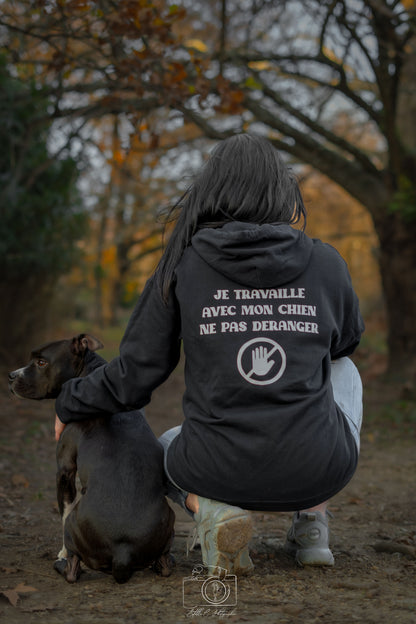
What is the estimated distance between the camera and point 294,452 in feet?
9.30

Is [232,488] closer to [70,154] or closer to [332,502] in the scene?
[332,502]

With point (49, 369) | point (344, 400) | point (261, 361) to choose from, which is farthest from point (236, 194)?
point (49, 369)

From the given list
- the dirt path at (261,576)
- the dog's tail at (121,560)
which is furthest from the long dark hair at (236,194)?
the dirt path at (261,576)

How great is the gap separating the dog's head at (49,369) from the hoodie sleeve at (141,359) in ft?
1.92

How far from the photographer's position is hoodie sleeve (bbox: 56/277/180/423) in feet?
10.0

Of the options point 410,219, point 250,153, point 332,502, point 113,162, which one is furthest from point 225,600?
point 410,219

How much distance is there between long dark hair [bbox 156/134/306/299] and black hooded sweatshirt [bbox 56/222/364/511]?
10 centimetres

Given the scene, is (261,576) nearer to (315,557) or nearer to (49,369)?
(315,557)

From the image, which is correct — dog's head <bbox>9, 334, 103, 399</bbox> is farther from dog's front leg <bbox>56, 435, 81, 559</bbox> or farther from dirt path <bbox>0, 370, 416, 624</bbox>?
dirt path <bbox>0, 370, 416, 624</bbox>

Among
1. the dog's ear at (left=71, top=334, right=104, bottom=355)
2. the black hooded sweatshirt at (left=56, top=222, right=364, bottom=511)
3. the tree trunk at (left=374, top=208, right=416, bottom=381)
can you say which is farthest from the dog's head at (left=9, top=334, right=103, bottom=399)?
the tree trunk at (left=374, top=208, right=416, bottom=381)

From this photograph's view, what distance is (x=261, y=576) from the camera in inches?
124

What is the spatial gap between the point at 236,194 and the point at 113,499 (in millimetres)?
1498

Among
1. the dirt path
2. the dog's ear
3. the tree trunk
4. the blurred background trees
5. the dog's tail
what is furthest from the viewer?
the tree trunk

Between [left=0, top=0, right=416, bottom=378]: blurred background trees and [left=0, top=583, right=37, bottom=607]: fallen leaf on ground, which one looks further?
[left=0, top=0, right=416, bottom=378]: blurred background trees
